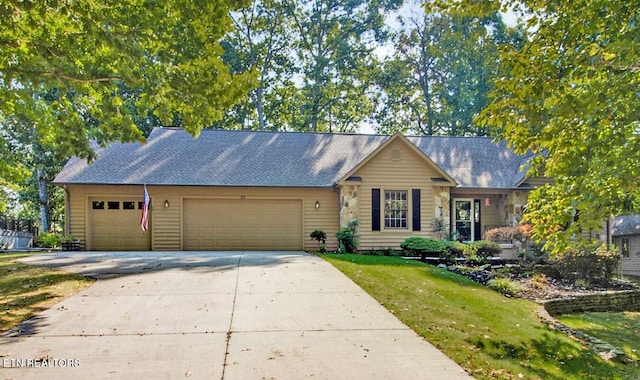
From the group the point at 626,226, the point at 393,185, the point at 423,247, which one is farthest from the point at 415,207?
the point at 626,226

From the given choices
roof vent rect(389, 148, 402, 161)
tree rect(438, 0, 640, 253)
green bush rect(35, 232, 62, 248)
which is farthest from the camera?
green bush rect(35, 232, 62, 248)

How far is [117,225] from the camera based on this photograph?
51.5 feet

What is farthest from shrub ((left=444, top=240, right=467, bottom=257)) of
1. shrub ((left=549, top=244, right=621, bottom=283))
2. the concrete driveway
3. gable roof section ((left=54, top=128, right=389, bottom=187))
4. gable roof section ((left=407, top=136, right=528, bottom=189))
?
the concrete driveway

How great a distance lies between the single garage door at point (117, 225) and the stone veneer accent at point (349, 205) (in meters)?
7.12

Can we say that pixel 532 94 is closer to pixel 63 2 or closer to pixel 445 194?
pixel 63 2

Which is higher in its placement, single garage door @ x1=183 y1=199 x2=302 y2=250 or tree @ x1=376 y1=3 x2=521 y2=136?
tree @ x1=376 y1=3 x2=521 y2=136

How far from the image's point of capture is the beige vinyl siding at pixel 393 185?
15.6 metres

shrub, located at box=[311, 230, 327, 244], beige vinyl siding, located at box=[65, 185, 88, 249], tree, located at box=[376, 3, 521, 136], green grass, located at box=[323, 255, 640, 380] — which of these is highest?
tree, located at box=[376, 3, 521, 136]

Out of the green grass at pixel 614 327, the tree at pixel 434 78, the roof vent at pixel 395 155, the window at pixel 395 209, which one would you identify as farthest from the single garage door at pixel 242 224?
the tree at pixel 434 78

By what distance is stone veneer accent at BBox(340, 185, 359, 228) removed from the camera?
15375mm

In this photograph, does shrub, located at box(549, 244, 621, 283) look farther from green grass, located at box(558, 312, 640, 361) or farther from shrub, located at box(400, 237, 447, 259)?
shrub, located at box(400, 237, 447, 259)

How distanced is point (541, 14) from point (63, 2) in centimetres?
782

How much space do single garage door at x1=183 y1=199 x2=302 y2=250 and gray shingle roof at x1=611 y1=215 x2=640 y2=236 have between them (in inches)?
617

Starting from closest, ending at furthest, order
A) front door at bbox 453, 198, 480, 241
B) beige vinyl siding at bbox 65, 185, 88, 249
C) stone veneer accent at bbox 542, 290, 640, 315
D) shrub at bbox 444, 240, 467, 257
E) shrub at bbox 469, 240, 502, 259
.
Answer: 1. stone veneer accent at bbox 542, 290, 640, 315
2. shrub at bbox 444, 240, 467, 257
3. shrub at bbox 469, 240, 502, 259
4. beige vinyl siding at bbox 65, 185, 88, 249
5. front door at bbox 453, 198, 480, 241
